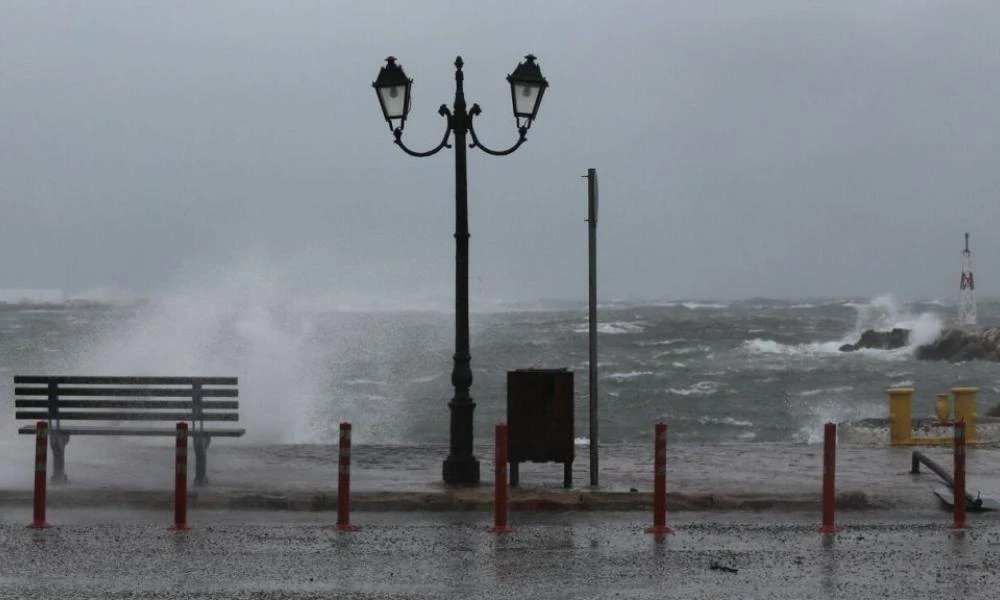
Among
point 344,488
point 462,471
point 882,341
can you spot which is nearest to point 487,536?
point 344,488

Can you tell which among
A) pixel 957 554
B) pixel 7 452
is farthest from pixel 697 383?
pixel 957 554

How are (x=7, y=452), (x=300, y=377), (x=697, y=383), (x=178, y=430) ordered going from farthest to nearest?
(x=697, y=383) → (x=300, y=377) → (x=7, y=452) → (x=178, y=430)

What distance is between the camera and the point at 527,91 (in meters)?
13.1

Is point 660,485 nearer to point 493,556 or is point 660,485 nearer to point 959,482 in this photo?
point 493,556

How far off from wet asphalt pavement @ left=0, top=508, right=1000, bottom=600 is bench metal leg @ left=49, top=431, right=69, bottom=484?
3.24ft

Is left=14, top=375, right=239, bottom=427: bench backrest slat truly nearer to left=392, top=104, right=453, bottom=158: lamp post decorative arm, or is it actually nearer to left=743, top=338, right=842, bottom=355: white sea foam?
left=392, top=104, right=453, bottom=158: lamp post decorative arm

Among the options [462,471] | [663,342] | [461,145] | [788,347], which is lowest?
[788,347]

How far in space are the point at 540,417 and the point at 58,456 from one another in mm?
4445

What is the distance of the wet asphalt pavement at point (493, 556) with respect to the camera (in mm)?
8484

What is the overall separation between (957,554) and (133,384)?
746cm

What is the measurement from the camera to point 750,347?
76000 millimetres

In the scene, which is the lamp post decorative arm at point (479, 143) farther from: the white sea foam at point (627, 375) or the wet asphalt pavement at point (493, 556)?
the white sea foam at point (627, 375)

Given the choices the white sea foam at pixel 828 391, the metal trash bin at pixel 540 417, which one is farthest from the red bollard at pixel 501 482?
the white sea foam at pixel 828 391

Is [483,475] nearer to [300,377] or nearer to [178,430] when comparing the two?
[178,430]
